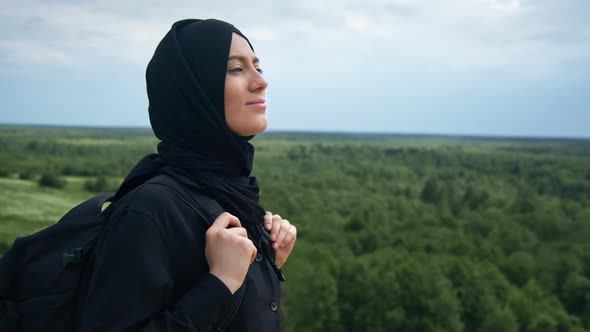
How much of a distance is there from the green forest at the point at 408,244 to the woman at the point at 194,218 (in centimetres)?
725

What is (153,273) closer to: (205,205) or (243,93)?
(205,205)

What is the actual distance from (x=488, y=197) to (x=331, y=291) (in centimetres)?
4154

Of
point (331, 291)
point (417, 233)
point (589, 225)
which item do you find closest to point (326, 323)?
point (331, 291)

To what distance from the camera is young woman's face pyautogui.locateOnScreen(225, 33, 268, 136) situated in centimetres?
201

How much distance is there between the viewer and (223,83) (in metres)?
1.98

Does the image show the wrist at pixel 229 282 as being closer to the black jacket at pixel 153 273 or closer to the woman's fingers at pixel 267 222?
the black jacket at pixel 153 273

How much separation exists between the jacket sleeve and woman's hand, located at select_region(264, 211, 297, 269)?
57 centimetres

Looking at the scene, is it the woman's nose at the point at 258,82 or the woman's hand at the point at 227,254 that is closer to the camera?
the woman's hand at the point at 227,254

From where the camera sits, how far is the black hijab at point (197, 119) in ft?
6.37

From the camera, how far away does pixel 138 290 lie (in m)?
1.57

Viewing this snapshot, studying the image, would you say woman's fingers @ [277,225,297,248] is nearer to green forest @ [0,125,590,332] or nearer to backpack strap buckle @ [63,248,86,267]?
backpack strap buckle @ [63,248,86,267]

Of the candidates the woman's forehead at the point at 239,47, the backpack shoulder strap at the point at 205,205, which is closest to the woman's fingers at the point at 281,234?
the backpack shoulder strap at the point at 205,205

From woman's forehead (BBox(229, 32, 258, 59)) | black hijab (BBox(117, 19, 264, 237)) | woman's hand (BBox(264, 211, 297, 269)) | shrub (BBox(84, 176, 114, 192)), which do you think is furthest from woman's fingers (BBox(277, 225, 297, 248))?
shrub (BBox(84, 176, 114, 192))

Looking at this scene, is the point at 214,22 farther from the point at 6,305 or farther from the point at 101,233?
the point at 6,305
